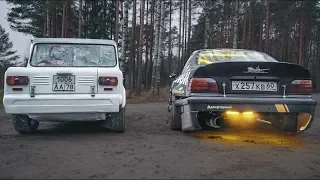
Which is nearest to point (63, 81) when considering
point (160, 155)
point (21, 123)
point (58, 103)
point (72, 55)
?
point (58, 103)

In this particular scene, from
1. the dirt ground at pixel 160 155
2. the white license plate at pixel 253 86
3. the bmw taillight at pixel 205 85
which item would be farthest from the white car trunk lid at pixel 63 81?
the white license plate at pixel 253 86

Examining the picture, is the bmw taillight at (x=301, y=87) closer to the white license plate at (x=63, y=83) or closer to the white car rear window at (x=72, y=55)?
the white car rear window at (x=72, y=55)

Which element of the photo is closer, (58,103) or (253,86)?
(253,86)

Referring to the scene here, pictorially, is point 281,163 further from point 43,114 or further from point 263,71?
point 43,114

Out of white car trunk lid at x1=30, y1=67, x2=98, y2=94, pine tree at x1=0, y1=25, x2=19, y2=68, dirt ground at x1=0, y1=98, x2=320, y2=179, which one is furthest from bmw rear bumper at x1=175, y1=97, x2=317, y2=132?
pine tree at x1=0, y1=25, x2=19, y2=68

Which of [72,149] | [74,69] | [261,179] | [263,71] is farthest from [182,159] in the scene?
[74,69]

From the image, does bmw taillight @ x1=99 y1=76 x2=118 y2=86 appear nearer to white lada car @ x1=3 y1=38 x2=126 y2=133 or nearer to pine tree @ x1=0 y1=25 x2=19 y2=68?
white lada car @ x1=3 y1=38 x2=126 y2=133

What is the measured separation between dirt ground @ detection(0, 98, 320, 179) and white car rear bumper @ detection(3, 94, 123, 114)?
19.1 inches

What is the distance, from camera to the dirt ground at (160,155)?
3.19 meters

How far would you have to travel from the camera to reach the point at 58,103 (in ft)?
17.1

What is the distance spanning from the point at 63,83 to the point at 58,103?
36 centimetres

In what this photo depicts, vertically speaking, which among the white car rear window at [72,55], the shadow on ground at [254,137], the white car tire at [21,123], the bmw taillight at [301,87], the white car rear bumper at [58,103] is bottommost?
the shadow on ground at [254,137]

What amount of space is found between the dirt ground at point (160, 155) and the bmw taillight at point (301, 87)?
0.80 metres

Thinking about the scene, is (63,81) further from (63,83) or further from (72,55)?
(72,55)
